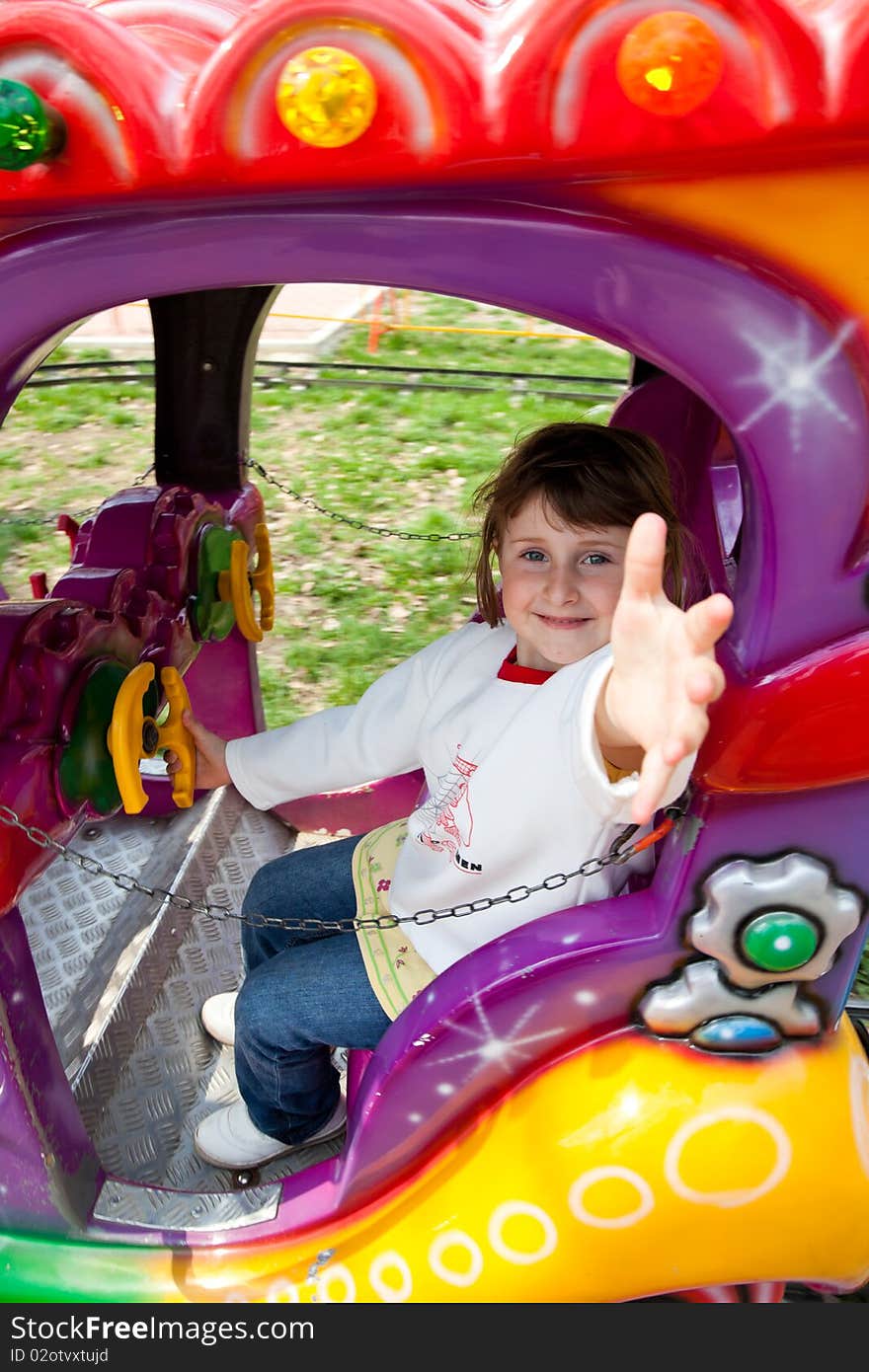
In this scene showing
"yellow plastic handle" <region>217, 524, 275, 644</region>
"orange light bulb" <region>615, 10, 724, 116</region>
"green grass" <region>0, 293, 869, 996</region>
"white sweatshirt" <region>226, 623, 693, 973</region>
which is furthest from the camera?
"green grass" <region>0, 293, 869, 996</region>

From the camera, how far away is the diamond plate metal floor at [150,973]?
1.56m

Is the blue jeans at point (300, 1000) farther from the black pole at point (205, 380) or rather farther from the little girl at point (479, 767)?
the black pole at point (205, 380)

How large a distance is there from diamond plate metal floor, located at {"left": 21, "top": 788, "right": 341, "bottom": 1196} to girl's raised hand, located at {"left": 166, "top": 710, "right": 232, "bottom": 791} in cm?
→ 27

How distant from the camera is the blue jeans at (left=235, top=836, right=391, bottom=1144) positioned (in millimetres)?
1298

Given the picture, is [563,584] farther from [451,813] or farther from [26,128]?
[26,128]

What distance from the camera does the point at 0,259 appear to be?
843 mm

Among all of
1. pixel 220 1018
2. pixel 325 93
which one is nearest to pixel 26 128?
pixel 325 93

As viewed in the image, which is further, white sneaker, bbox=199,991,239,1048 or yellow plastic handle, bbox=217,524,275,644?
yellow plastic handle, bbox=217,524,275,644

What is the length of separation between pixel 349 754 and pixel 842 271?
0.75 m

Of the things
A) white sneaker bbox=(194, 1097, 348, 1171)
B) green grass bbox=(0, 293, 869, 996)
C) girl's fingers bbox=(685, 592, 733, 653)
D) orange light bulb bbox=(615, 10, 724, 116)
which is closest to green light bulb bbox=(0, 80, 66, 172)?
orange light bulb bbox=(615, 10, 724, 116)

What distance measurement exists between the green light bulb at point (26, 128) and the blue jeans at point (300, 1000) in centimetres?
85

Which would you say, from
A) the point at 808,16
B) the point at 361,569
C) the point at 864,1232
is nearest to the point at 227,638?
the point at 864,1232

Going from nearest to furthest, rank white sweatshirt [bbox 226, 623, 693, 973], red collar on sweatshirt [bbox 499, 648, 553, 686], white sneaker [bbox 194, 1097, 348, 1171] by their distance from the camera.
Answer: white sweatshirt [bbox 226, 623, 693, 973] → red collar on sweatshirt [bbox 499, 648, 553, 686] → white sneaker [bbox 194, 1097, 348, 1171]

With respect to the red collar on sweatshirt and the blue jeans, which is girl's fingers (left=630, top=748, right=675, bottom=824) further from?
the blue jeans
